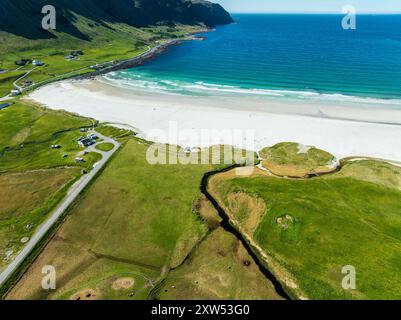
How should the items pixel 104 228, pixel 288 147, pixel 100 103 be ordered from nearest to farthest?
1. pixel 104 228
2. pixel 288 147
3. pixel 100 103

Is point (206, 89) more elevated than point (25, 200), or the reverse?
point (206, 89)

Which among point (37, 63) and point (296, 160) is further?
point (37, 63)

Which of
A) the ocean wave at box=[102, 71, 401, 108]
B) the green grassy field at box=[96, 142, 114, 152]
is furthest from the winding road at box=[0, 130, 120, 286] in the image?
the ocean wave at box=[102, 71, 401, 108]

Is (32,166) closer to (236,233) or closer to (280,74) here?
(236,233)

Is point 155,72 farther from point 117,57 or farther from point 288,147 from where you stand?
point 288,147

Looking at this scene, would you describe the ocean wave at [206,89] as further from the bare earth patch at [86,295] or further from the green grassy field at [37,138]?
the bare earth patch at [86,295]

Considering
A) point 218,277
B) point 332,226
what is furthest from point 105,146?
point 332,226

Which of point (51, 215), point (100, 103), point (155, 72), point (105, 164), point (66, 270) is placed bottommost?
point (66, 270)

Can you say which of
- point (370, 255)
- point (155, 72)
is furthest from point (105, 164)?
point (155, 72)
